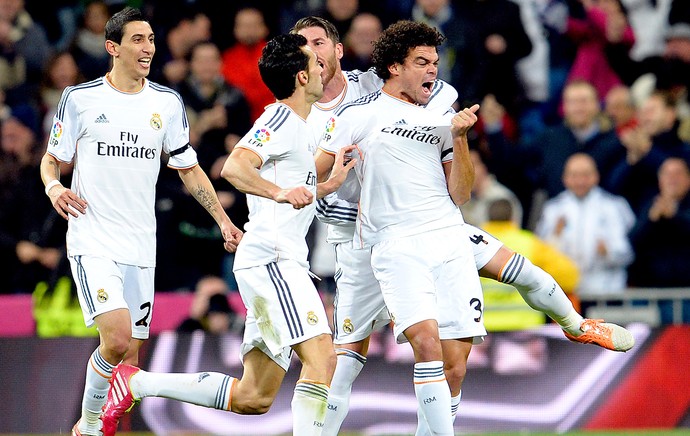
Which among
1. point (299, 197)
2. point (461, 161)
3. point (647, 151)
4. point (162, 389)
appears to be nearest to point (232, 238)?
point (162, 389)

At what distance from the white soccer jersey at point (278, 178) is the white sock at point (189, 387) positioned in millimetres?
842

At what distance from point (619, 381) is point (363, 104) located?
181 inches

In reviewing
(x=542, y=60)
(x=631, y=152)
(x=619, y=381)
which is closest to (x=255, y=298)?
(x=619, y=381)

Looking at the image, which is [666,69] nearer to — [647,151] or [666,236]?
[647,151]

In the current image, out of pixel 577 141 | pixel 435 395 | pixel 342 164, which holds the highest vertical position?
pixel 342 164

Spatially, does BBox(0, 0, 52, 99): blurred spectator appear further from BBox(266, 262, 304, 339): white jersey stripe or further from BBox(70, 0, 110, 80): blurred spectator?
BBox(266, 262, 304, 339): white jersey stripe

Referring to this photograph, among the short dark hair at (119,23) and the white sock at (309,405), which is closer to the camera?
the white sock at (309,405)

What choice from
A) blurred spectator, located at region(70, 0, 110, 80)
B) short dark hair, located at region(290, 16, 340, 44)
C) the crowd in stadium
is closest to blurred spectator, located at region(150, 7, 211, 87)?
the crowd in stadium

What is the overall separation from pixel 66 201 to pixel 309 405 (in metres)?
2.01

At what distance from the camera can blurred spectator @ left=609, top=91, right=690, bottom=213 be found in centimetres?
1489

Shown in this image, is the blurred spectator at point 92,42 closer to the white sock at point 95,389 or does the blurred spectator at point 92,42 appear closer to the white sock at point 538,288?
the white sock at point 95,389

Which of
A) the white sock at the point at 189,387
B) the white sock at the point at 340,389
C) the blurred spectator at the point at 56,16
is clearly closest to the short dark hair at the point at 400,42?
the white sock at the point at 340,389

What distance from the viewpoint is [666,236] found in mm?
14109

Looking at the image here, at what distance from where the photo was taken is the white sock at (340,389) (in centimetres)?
984
